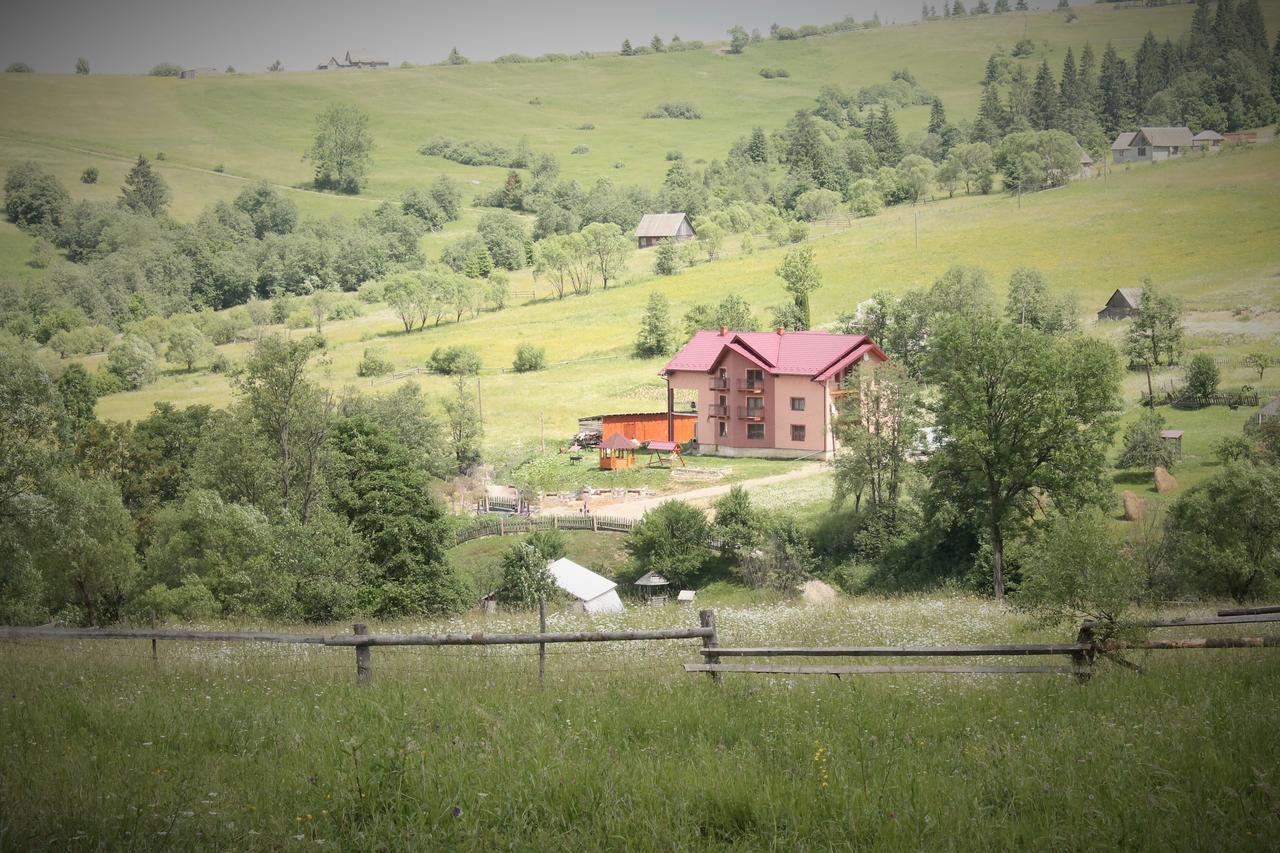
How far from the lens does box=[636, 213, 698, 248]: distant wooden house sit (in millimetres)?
150500

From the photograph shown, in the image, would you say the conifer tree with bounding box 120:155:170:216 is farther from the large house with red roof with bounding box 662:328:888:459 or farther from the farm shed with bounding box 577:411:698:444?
the large house with red roof with bounding box 662:328:888:459

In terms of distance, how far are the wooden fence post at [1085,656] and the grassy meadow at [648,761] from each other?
0.44ft

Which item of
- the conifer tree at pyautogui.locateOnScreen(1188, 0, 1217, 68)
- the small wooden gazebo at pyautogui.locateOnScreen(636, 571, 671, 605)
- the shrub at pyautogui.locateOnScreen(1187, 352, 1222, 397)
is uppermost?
the conifer tree at pyautogui.locateOnScreen(1188, 0, 1217, 68)

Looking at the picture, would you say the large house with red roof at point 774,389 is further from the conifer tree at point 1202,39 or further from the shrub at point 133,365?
the conifer tree at point 1202,39

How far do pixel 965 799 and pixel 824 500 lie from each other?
144 feet

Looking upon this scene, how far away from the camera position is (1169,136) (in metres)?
148

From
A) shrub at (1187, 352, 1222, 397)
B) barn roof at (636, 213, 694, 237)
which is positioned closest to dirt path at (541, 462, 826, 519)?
shrub at (1187, 352, 1222, 397)

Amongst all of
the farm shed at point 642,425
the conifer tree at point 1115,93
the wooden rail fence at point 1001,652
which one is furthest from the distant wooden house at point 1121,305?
the conifer tree at point 1115,93

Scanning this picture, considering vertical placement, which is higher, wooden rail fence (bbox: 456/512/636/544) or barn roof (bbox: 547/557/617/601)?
wooden rail fence (bbox: 456/512/636/544)

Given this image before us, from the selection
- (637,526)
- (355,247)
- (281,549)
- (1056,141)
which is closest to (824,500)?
(637,526)

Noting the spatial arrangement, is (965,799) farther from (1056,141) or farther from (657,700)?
(1056,141)

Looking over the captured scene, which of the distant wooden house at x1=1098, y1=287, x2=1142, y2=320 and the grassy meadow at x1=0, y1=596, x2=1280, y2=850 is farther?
the distant wooden house at x1=1098, y1=287, x2=1142, y2=320

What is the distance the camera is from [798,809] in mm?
7461

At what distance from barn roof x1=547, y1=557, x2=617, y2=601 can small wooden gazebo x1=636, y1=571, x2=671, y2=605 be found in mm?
2669
